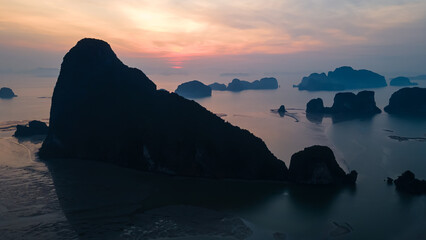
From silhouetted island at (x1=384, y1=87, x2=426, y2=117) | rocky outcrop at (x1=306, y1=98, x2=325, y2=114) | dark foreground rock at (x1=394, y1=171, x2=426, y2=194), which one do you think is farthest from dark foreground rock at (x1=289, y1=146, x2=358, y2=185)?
silhouetted island at (x1=384, y1=87, x2=426, y2=117)

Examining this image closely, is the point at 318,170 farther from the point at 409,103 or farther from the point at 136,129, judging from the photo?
the point at 409,103

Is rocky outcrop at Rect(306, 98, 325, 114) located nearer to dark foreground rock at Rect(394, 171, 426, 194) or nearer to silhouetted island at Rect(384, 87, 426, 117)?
silhouetted island at Rect(384, 87, 426, 117)

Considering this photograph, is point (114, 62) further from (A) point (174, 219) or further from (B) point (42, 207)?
(A) point (174, 219)

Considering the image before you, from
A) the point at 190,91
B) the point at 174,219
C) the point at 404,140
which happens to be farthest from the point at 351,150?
the point at 190,91

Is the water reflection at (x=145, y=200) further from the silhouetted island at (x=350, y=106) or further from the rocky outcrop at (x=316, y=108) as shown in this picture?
the silhouetted island at (x=350, y=106)

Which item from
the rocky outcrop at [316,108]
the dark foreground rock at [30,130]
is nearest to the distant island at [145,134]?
the dark foreground rock at [30,130]

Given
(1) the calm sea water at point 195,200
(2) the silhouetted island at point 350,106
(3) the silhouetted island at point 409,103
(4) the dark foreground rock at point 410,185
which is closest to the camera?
(1) the calm sea water at point 195,200
